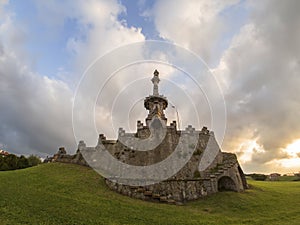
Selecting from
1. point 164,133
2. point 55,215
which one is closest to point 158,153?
point 164,133

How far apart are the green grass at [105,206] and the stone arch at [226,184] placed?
206cm

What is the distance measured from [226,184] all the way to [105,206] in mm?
19597

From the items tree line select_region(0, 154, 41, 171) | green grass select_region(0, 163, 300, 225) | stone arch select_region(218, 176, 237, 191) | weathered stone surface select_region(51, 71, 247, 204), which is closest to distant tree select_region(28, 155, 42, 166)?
tree line select_region(0, 154, 41, 171)

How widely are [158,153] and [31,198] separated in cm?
2184

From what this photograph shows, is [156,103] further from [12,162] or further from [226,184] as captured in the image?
[12,162]

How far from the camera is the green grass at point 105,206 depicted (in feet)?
66.8

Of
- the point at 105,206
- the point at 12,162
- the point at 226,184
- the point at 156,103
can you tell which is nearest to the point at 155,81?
the point at 156,103

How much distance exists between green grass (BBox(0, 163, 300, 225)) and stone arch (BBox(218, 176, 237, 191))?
2061 millimetres

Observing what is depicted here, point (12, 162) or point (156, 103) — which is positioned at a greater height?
point (156, 103)

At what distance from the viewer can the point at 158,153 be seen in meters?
41.2

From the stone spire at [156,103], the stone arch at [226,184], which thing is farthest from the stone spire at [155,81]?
the stone arch at [226,184]

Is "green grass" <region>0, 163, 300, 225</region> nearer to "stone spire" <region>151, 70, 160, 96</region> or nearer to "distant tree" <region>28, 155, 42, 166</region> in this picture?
"stone spire" <region>151, 70, 160, 96</region>

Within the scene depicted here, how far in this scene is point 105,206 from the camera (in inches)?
933

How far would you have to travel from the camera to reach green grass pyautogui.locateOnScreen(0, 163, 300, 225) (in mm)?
20359
